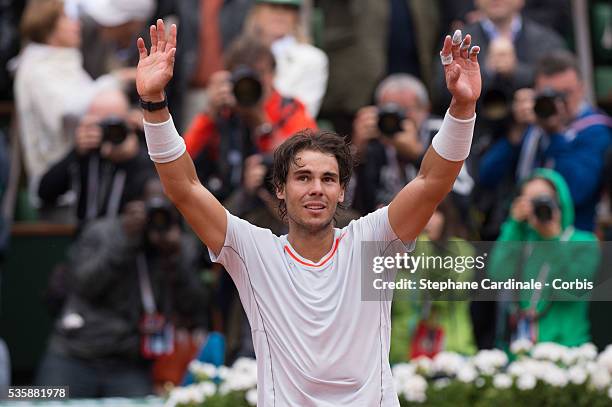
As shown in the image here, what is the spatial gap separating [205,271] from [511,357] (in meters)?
2.09

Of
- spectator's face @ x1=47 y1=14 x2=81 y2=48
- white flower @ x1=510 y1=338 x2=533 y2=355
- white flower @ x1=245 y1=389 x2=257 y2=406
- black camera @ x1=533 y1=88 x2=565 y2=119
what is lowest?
white flower @ x1=245 y1=389 x2=257 y2=406

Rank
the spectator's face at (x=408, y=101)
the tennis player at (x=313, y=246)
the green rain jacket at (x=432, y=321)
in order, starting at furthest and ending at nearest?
the spectator's face at (x=408, y=101) → the green rain jacket at (x=432, y=321) → the tennis player at (x=313, y=246)

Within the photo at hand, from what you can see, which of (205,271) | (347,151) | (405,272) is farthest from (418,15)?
(347,151)

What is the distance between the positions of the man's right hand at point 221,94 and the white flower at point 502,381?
238 cm

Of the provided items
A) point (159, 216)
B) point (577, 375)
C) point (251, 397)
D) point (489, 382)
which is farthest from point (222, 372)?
point (577, 375)

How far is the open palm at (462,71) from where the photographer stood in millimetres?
4367

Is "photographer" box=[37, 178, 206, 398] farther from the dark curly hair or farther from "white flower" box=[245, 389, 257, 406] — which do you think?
the dark curly hair

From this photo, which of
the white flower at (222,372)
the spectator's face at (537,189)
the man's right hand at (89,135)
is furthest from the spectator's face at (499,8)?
the white flower at (222,372)

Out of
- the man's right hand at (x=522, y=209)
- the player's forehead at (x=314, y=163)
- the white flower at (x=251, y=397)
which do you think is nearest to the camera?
the player's forehead at (x=314, y=163)

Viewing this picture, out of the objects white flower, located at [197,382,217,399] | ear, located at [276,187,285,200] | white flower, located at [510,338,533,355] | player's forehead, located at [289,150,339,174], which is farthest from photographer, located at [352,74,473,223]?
player's forehead, located at [289,150,339,174]

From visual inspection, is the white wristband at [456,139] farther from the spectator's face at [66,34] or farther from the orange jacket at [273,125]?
the spectator's face at [66,34]

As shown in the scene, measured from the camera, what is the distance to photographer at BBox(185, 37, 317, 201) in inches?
308

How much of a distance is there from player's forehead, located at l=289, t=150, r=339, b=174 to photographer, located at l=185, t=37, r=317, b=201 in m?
3.25

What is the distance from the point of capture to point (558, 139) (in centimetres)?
794
